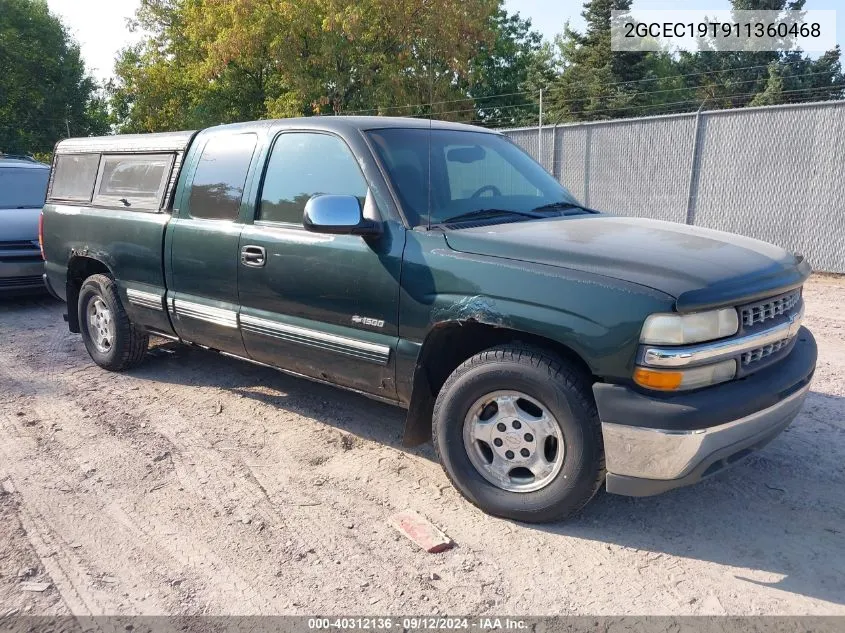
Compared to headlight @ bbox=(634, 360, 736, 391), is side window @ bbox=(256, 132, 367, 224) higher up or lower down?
higher up

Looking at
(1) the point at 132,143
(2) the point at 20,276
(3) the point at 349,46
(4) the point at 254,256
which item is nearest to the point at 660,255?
(4) the point at 254,256

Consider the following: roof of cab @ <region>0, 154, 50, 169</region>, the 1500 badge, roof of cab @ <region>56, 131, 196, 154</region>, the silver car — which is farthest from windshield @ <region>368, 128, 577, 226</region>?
roof of cab @ <region>0, 154, 50, 169</region>

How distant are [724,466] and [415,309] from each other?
1.54 m

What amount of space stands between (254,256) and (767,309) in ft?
9.06

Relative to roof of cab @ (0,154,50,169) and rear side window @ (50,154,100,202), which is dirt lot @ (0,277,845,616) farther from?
roof of cab @ (0,154,50,169)

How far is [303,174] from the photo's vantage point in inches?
156

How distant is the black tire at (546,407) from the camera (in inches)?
112

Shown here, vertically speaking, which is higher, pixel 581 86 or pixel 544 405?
pixel 581 86

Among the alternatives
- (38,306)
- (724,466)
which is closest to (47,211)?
(38,306)

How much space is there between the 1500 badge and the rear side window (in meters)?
3.25

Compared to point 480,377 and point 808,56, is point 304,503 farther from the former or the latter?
point 808,56

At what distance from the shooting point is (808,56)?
113 feet

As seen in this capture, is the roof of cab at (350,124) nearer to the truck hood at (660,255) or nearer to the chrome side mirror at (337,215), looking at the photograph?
the chrome side mirror at (337,215)

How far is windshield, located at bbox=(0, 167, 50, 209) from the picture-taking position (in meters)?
8.91
